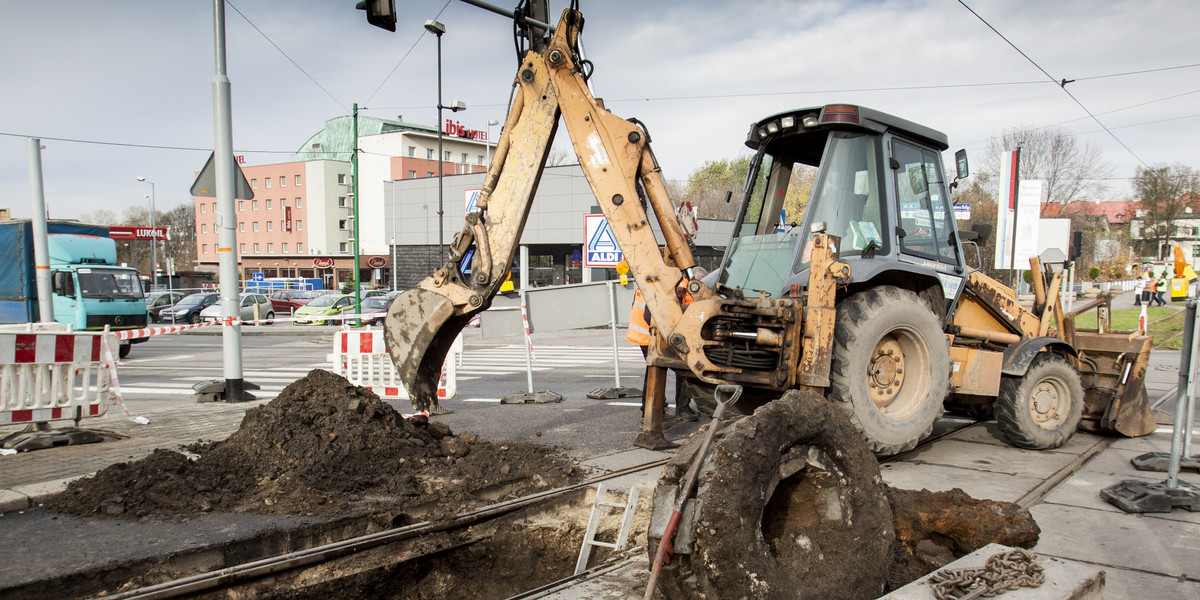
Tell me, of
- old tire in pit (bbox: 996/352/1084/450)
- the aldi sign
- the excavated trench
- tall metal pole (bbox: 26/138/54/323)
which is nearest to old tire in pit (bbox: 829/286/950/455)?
old tire in pit (bbox: 996/352/1084/450)

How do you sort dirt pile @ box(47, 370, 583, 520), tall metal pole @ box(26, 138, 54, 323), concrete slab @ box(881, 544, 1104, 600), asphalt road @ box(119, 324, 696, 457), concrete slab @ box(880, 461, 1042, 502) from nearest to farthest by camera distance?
concrete slab @ box(881, 544, 1104, 600)
dirt pile @ box(47, 370, 583, 520)
concrete slab @ box(880, 461, 1042, 502)
asphalt road @ box(119, 324, 696, 457)
tall metal pole @ box(26, 138, 54, 323)

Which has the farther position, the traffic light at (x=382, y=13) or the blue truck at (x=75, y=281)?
the blue truck at (x=75, y=281)

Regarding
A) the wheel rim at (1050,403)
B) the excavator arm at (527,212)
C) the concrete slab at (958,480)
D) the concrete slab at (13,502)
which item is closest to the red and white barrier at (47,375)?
the concrete slab at (13,502)

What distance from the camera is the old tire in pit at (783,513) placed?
10.1 ft

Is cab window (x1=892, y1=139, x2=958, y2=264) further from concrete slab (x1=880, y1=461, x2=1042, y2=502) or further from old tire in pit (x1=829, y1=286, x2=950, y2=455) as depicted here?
concrete slab (x1=880, y1=461, x2=1042, y2=502)

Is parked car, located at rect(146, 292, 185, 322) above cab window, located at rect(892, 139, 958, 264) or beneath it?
beneath

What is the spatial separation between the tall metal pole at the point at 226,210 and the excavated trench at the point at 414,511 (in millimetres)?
4048

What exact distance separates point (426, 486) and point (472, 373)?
29.7ft

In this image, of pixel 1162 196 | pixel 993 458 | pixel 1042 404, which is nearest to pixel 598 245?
pixel 1042 404

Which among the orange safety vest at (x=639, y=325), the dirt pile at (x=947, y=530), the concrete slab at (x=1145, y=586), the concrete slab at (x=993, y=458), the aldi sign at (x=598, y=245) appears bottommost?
the concrete slab at (x=993, y=458)

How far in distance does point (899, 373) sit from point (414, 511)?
3.94 meters

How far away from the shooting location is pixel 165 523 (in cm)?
473

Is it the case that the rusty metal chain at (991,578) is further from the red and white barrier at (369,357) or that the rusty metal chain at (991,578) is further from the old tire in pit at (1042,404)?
the red and white barrier at (369,357)

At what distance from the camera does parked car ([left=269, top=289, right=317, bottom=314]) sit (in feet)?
130
